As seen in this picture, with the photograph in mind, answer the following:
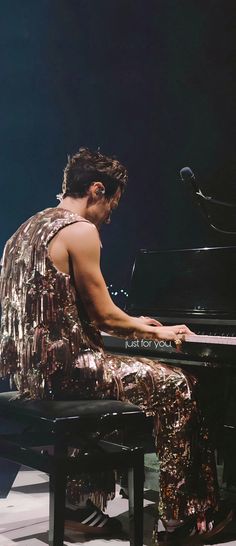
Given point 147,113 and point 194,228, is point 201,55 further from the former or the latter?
point 194,228

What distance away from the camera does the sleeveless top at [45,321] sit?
2.66 m

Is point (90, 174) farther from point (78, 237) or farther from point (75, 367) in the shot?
point (75, 367)

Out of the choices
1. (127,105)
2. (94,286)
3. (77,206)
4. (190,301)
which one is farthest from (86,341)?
(127,105)

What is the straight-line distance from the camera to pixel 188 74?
178 inches

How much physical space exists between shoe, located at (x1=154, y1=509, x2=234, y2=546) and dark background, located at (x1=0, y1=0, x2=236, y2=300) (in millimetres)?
1805

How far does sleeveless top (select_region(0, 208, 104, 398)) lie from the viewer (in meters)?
2.66

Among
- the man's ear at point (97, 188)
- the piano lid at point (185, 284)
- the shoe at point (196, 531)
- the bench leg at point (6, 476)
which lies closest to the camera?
the shoe at point (196, 531)

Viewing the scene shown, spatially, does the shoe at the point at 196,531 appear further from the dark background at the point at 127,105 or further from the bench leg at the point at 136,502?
the dark background at the point at 127,105

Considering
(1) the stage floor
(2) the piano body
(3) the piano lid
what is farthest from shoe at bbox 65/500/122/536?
(3) the piano lid

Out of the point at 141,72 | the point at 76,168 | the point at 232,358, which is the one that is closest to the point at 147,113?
the point at 141,72

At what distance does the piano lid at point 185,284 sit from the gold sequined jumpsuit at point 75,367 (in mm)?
677

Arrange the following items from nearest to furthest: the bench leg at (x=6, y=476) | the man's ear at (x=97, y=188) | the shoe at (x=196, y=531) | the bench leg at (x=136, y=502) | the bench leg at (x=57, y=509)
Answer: the bench leg at (x=57, y=509) → the bench leg at (x=136, y=502) → the shoe at (x=196, y=531) → the man's ear at (x=97, y=188) → the bench leg at (x=6, y=476)

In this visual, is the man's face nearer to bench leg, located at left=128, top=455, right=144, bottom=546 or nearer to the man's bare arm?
the man's bare arm

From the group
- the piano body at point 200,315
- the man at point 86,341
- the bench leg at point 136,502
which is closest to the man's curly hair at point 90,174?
the man at point 86,341
